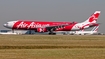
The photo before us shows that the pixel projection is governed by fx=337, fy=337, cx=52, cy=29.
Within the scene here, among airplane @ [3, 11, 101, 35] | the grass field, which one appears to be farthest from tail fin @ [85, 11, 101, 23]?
the grass field

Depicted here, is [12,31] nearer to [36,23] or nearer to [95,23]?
[36,23]

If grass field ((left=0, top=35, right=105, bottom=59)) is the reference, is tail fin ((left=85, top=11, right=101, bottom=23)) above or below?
above

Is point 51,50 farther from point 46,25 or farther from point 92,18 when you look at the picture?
point 92,18

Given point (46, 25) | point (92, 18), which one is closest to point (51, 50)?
point (46, 25)

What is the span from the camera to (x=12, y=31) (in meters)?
120

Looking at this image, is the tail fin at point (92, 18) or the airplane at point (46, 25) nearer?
the airplane at point (46, 25)

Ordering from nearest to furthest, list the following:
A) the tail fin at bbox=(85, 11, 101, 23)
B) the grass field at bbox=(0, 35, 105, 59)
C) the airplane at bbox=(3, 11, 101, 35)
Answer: the grass field at bbox=(0, 35, 105, 59) < the airplane at bbox=(3, 11, 101, 35) < the tail fin at bbox=(85, 11, 101, 23)

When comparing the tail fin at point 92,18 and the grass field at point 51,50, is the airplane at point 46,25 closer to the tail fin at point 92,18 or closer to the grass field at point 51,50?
the tail fin at point 92,18

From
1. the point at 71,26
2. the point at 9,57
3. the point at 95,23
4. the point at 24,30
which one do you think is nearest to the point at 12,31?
the point at 24,30

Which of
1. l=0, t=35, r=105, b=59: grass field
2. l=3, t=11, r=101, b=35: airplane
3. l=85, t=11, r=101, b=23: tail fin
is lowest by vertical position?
l=0, t=35, r=105, b=59: grass field

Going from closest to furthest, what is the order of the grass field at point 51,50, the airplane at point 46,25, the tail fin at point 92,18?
the grass field at point 51,50 → the airplane at point 46,25 → the tail fin at point 92,18

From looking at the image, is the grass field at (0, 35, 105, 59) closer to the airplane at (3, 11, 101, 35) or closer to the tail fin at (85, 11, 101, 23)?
the airplane at (3, 11, 101, 35)

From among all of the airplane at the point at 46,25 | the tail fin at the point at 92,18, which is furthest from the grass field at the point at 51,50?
the tail fin at the point at 92,18

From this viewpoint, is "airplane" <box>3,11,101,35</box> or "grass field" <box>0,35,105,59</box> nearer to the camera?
"grass field" <box>0,35,105,59</box>
